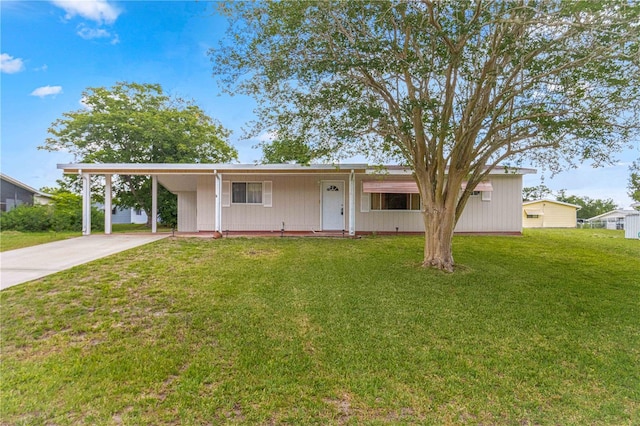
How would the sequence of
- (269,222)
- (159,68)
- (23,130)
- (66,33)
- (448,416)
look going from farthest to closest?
(269,222)
(159,68)
(23,130)
(66,33)
(448,416)

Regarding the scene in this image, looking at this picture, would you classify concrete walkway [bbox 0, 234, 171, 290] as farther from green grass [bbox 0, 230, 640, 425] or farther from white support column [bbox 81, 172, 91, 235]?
white support column [bbox 81, 172, 91, 235]

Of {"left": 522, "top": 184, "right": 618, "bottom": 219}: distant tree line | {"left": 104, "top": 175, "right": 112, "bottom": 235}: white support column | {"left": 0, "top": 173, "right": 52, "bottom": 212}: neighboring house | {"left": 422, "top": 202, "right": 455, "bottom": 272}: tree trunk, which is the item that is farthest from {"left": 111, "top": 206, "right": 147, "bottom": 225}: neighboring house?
{"left": 522, "top": 184, "right": 618, "bottom": 219}: distant tree line

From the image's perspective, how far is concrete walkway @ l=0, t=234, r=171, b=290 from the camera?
5836 millimetres

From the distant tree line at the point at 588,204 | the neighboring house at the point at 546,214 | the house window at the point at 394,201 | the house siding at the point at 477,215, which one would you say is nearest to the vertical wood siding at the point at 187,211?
the house siding at the point at 477,215

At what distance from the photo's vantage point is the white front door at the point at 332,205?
→ 40.4 ft

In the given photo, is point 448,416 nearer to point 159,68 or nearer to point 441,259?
point 441,259

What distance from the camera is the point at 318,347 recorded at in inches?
134

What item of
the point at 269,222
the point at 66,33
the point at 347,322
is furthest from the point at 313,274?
the point at 66,33

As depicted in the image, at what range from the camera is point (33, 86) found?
8.19 metres

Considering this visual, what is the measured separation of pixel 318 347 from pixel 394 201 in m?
9.78

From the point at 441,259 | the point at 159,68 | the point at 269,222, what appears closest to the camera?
the point at 441,259

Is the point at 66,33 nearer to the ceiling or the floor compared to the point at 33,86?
nearer to the ceiling

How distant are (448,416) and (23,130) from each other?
35.4 ft

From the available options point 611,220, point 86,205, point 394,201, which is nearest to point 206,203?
point 86,205
